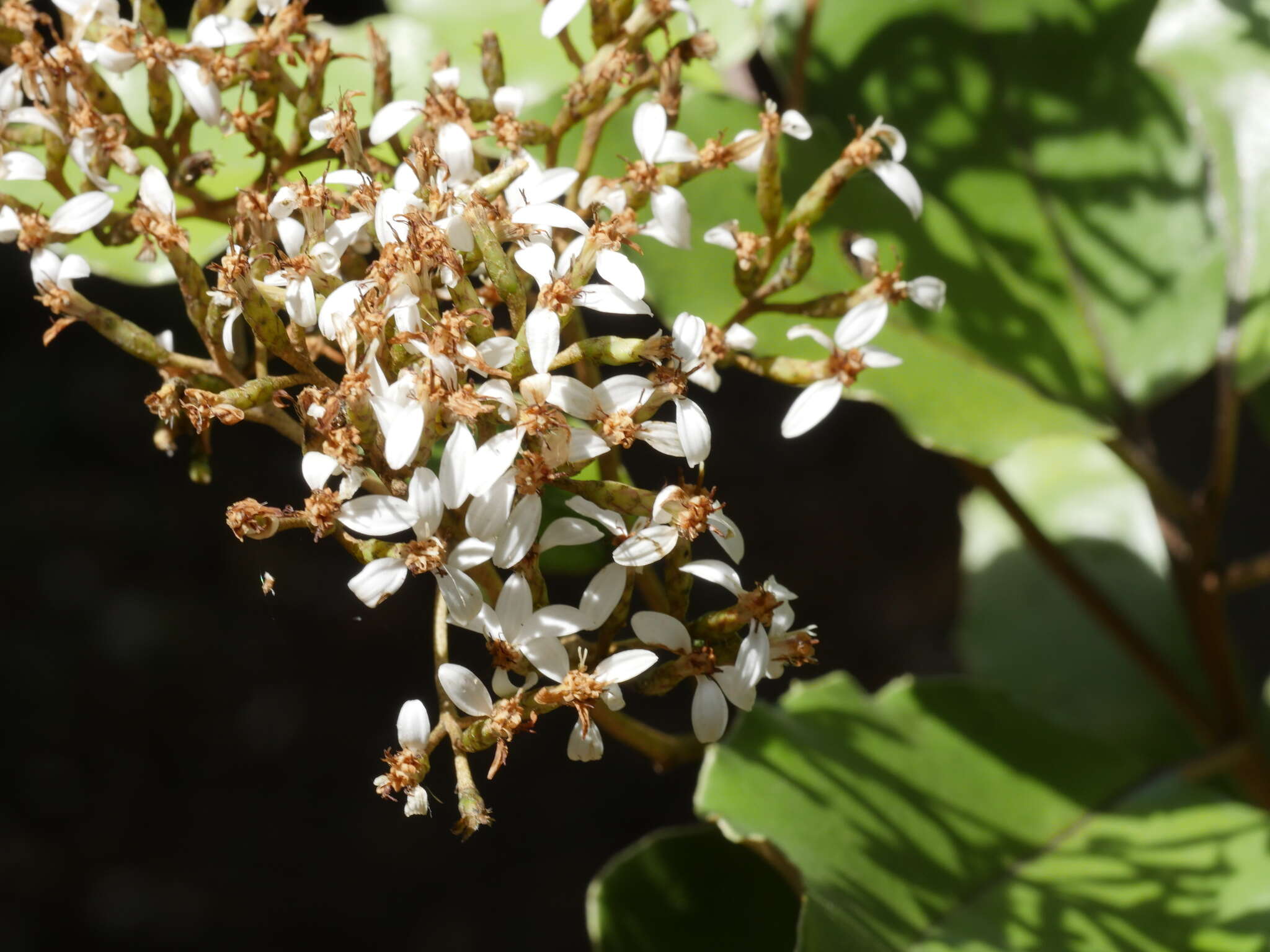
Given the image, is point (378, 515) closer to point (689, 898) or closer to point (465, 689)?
point (465, 689)

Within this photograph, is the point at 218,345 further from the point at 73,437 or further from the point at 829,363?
the point at 73,437

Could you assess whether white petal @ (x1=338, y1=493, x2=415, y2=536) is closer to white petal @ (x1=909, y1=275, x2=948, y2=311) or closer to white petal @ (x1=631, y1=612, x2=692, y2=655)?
white petal @ (x1=631, y1=612, x2=692, y2=655)

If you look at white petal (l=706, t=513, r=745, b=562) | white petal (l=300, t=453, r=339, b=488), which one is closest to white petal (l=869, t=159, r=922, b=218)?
white petal (l=706, t=513, r=745, b=562)

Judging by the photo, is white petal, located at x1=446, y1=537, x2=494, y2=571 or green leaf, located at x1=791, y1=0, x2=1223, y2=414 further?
green leaf, located at x1=791, y1=0, x2=1223, y2=414

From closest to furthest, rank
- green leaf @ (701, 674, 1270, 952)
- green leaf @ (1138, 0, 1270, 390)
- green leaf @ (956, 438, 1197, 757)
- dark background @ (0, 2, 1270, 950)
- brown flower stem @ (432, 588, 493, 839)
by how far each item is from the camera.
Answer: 1. brown flower stem @ (432, 588, 493, 839)
2. green leaf @ (701, 674, 1270, 952)
3. green leaf @ (1138, 0, 1270, 390)
4. green leaf @ (956, 438, 1197, 757)
5. dark background @ (0, 2, 1270, 950)

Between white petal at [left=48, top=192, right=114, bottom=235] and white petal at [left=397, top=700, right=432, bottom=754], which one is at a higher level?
white petal at [left=48, top=192, right=114, bottom=235]

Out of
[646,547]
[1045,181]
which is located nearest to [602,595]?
[646,547]
